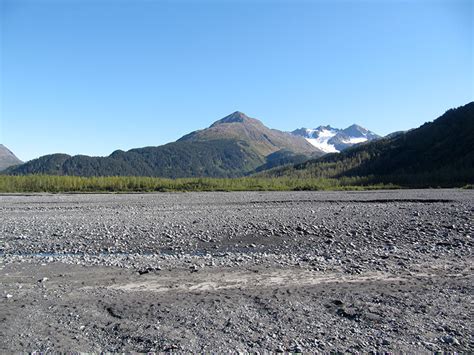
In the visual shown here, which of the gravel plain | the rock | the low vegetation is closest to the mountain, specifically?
the low vegetation

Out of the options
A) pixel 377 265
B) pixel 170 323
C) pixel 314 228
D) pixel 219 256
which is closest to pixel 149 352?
pixel 170 323

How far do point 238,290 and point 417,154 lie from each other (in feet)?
386

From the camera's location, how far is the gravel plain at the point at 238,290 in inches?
256

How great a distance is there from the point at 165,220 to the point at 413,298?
14.2m

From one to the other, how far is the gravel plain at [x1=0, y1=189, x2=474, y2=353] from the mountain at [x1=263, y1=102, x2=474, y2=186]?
63.8m

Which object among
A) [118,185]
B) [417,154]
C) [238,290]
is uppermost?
[417,154]

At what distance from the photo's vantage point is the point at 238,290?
8.94 meters

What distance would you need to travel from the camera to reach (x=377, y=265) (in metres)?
11.1

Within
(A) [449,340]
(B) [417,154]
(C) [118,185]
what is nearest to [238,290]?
(A) [449,340]

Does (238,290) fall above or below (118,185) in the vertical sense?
below

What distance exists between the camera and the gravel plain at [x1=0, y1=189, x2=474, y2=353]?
6.50 m

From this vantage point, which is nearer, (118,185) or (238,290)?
(238,290)

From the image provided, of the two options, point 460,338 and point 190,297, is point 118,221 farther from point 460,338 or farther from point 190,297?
point 460,338

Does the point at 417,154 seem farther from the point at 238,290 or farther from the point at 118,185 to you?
the point at 238,290
